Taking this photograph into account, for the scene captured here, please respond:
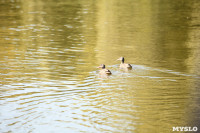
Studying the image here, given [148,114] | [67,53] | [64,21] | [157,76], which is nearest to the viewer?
[148,114]

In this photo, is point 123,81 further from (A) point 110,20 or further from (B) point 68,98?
(A) point 110,20

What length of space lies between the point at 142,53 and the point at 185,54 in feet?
6.79

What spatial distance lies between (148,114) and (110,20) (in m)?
23.7

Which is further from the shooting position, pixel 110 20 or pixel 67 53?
pixel 110 20

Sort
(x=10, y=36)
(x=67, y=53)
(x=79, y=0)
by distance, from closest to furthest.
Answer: (x=67, y=53)
(x=10, y=36)
(x=79, y=0)

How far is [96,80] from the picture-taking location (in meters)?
14.8

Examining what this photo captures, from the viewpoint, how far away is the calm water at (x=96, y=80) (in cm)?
1088

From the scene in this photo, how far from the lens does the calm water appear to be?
35.7 feet

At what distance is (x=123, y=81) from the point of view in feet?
47.8

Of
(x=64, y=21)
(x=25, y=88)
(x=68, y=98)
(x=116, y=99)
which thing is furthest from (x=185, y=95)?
(x=64, y=21)

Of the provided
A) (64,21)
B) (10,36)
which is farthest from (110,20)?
(10,36)

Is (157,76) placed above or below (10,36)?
below

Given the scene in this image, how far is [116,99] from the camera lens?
12516 mm

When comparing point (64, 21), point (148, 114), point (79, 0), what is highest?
point (79, 0)
